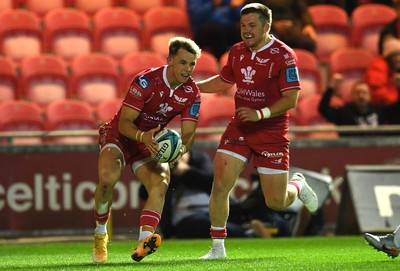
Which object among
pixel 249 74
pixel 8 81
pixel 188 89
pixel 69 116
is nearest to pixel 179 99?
pixel 188 89

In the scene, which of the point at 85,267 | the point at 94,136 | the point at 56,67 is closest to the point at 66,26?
the point at 56,67

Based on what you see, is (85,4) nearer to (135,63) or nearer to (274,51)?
(135,63)

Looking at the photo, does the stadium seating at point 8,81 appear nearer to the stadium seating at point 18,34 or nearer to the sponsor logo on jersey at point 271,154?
the stadium seating at point 18,34

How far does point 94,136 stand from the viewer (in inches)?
519

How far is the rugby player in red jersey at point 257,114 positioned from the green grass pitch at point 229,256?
52 cm

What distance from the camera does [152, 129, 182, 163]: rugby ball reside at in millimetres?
8672

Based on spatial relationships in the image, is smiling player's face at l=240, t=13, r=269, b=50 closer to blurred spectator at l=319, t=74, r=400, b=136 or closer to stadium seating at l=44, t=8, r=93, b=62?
blurred spectator at l=319, t=74, r=400, b=136

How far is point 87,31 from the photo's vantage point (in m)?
15.7

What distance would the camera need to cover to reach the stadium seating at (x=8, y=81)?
14.7m

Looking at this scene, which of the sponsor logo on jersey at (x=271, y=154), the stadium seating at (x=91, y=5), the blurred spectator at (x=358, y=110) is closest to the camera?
the sponsor logo on jersey at (x=271, y=154)

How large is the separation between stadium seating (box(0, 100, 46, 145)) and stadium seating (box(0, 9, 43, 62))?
5.43ft

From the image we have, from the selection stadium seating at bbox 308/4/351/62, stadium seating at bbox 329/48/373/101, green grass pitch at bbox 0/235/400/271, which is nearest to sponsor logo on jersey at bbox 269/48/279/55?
green grass pitch at bbox 0/235/400/271

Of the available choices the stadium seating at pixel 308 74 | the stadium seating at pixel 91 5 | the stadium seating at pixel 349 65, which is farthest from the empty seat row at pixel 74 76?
the stadium seating at pixel 349 65

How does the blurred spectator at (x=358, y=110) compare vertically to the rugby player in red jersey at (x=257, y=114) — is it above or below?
below
